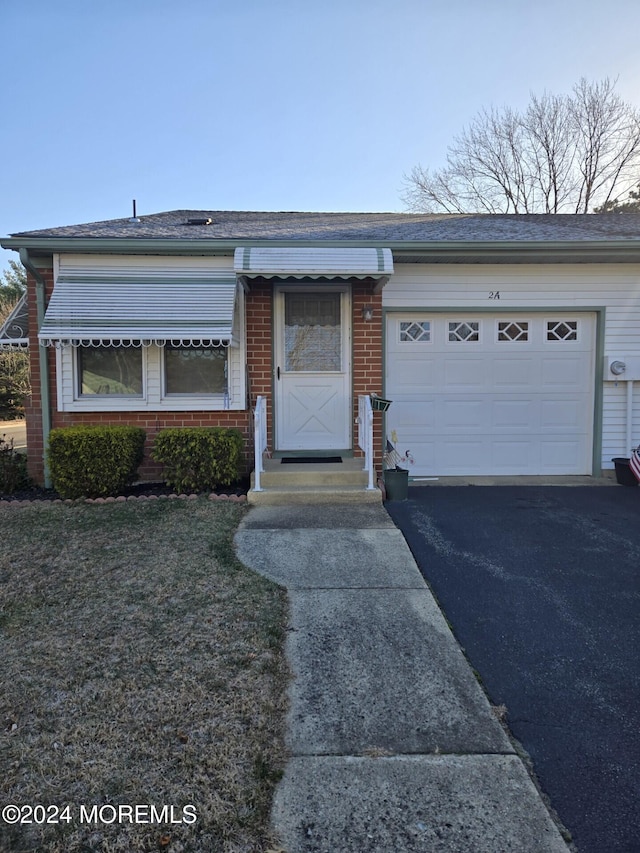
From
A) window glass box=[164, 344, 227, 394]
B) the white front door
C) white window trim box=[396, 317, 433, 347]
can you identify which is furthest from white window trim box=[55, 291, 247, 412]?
white window trim box=[396, 317, 433, 347]

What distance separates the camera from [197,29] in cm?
834

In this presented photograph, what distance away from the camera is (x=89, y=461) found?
19.1 feet

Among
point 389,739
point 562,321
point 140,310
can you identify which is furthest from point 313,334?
point 389,739

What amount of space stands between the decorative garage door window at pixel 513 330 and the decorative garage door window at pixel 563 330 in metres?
0.34

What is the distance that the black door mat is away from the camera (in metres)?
6.50

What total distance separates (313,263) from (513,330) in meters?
3.11

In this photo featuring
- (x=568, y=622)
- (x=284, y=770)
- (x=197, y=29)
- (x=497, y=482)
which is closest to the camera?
(x=284, y=770)

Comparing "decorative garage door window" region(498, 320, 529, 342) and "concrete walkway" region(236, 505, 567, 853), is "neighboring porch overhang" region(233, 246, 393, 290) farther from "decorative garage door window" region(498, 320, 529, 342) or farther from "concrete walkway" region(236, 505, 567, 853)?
"concrete walkway" region(236, 505, 567, 853)

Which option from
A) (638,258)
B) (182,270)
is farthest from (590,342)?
(182,270)

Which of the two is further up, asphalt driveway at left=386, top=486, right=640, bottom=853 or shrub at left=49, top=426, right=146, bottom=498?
shrub at left=49, top=426, right=146, bottom=498

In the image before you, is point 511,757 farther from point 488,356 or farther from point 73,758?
point 488,356

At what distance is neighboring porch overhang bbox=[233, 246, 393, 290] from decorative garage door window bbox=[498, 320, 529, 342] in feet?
7.03

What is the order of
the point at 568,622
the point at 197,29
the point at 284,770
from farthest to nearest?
the point at 197,29 < the point at 568,622 < the point at 284,770

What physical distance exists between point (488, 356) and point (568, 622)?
4524 millimetres
